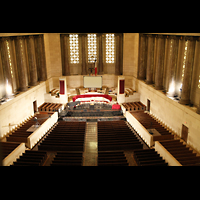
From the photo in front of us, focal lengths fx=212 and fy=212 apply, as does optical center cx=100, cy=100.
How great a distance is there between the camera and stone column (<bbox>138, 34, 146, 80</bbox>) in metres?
26.8

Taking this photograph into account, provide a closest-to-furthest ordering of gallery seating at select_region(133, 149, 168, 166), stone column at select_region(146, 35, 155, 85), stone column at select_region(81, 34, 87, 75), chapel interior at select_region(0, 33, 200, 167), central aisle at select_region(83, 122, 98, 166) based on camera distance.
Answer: gallery seating at select_region(133, 149, 168, 166)
chapel interior at select_region(0, 33, 200, 167)
central aisle at select_region(83, 122, 98, 166)
stone column at select_region(146, 35, 155, 85)
stone column at select_region(81, 34, 87, 75)

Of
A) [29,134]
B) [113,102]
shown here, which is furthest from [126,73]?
[29,134]

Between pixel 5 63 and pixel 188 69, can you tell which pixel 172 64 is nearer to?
pixel 188 69

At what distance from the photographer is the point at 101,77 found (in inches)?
1224

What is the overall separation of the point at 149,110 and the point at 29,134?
544 inches

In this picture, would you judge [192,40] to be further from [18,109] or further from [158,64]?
[18,109]

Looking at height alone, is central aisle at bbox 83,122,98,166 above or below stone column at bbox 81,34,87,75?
below

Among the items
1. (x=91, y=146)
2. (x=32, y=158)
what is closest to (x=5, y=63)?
(x=32, y=158)

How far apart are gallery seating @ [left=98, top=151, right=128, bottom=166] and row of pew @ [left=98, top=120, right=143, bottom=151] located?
1.52 m

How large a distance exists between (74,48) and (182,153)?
24152 mm

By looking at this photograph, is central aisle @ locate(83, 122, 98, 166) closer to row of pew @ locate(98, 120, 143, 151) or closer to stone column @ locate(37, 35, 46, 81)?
row of pew @ locate(98, 120, 143, 151)

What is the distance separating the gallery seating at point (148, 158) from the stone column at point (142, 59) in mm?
14916

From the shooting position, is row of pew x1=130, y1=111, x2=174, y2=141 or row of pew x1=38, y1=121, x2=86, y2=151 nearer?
row of pew x1=38, y1=121, x2=86, y2=151

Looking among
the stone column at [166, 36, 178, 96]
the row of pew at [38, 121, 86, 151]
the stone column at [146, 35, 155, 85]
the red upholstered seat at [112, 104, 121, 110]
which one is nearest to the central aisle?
the row of pew at [38, 121, 86, 151]
